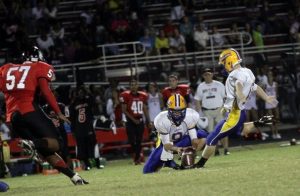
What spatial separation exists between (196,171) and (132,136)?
252 inches

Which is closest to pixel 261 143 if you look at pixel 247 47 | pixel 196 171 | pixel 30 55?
pixel 247 47

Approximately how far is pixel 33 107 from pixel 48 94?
28 centimetres

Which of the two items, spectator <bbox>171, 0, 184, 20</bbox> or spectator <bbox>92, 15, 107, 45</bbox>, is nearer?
spectator <bbox>92, 15, 107, 45</bbox>

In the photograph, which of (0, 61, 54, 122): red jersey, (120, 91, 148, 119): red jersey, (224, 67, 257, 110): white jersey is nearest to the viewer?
(0, 61, 54, 122): red jersey

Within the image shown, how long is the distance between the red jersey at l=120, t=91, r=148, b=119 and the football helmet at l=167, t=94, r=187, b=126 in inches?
199

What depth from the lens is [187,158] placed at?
40.7ft

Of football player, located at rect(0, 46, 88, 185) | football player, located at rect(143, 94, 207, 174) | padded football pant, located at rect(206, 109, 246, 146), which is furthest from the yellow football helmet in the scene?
football player, located at rect(0, 46, 88, 185)

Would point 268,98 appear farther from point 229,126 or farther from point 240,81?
point 229,126

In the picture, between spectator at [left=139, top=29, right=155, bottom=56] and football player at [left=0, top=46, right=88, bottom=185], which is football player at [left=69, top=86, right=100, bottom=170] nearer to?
spectator at [left=139, top=29, right=155, bottom=56]

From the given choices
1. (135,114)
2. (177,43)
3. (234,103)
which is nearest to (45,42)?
(177,43)

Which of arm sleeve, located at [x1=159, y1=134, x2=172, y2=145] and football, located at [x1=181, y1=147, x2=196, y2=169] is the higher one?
arm sleeve, located at [x1=159, y1=134, x2=172, y2=145]

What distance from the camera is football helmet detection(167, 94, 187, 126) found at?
41.6 feet

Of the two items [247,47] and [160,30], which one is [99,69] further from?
[247,47]

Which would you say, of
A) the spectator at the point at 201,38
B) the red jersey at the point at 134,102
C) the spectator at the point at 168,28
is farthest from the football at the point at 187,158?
the spectator at the point at 168,28
